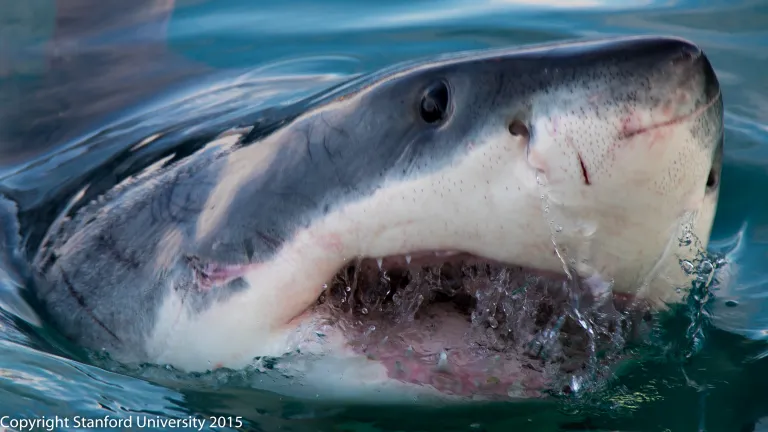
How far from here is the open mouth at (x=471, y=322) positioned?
1.50 meters

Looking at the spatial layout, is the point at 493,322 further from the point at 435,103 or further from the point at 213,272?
the point at 213,272

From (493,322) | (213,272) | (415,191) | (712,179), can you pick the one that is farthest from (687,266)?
(213,272)

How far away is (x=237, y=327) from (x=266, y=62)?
2344mm

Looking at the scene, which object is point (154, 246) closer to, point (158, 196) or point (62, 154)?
point (158, 196)

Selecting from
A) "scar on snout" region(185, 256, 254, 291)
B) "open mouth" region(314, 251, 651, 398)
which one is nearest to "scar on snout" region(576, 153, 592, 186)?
"open mouth" region(314, 251, 651, 398)

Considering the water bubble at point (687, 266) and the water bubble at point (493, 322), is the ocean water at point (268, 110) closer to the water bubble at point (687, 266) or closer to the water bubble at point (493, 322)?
the water bubble at point (493, 322)

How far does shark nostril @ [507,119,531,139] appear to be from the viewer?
1347mm

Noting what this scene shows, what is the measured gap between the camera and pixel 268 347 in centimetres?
160

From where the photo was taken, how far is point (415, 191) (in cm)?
143

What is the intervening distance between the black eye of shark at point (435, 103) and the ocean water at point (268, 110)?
45cm

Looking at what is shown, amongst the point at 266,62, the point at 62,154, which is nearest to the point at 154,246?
the point at 62,154

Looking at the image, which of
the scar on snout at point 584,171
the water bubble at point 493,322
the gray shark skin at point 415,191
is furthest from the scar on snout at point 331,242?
the scar on snout at point 584,171

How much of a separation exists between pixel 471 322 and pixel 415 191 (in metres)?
0.26

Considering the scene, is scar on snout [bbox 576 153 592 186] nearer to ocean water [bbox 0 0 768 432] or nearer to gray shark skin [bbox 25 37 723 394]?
gray shark skin [bbox 25 37 723 394]
